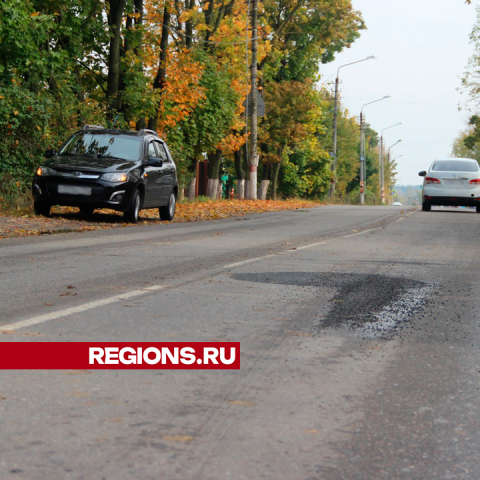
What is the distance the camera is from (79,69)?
29.0 meters

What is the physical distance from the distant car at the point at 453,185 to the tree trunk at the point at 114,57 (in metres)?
10.3

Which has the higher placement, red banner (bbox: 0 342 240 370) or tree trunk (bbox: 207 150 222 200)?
tree trunk (bbox: 207 150 222 200)

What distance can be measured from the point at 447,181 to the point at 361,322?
23.4 meters

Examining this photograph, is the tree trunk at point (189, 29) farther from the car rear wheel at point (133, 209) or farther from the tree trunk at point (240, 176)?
the car rear wheel at point (133, 209)

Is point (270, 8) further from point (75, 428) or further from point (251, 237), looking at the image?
point (75, 428)

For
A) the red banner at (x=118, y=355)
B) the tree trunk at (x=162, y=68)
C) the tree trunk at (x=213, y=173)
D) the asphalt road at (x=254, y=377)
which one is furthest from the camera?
the tree trunk at (x=213, y=173)

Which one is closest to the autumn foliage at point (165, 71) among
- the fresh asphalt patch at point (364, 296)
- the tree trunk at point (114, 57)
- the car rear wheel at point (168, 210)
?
the tree trunk at point (114, 57)

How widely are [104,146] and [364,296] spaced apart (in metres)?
11.6

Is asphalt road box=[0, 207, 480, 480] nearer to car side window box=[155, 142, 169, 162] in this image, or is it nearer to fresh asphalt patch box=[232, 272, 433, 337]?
fresh asphalt patch box=[232, 272, 433, 337]

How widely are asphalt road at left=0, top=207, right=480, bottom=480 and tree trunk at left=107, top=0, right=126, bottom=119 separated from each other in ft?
57.5

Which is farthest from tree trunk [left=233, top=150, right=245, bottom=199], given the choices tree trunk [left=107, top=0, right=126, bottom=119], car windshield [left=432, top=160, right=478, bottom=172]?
tree trunk [left=107, top=0, right=126, bottom=119]

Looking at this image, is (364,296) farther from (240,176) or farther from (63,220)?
(240,176)

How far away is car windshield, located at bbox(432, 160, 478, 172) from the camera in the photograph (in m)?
29.6

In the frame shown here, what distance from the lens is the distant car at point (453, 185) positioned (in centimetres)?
2902
